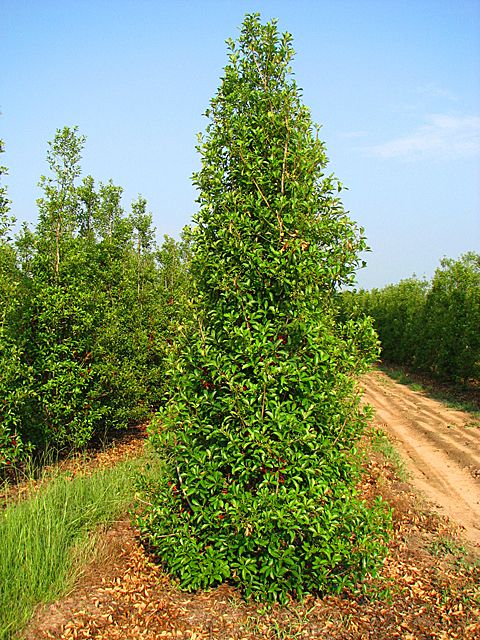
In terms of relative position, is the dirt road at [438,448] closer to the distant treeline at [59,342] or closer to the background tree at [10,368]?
the distant treeline at [59,342]

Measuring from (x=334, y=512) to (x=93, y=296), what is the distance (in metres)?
6.62

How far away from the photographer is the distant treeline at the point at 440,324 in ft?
55.3

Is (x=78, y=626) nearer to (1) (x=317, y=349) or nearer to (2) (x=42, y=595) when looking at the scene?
(2) (x=42, y=595)

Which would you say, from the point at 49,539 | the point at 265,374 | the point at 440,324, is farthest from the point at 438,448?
the point at 440,324

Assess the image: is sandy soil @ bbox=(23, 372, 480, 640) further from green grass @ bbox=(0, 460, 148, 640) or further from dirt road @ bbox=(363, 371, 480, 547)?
dirt road @ bbox=(363, 371, 480, 547)

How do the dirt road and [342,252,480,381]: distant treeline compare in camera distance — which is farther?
[342,252,480,381]: distant treeline

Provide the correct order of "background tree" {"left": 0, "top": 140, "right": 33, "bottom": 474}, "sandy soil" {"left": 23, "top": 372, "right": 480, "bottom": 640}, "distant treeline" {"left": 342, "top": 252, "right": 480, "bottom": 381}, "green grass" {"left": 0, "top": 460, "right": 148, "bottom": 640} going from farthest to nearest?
"distant treeline" {"left": 342, "top": 252, "right": 480, "bottom": 381}
"background tree" {"left": 0, "top": 140, "right": 33, "bottom": 474}
"green grass" {"left": 0, "top": 460, "right": 148, "bottom": 640}
"sandy soil" {"left": 23, "top": 372, "right": 480, "bottom": 640}

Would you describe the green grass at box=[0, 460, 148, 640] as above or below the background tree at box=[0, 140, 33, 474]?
below

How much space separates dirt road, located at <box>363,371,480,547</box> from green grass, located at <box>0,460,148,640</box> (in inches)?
170

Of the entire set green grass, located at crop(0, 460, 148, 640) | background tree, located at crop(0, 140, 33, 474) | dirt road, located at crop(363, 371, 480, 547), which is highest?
background tree, located at crop(0, 140, 33, 474)

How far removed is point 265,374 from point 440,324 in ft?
53.9

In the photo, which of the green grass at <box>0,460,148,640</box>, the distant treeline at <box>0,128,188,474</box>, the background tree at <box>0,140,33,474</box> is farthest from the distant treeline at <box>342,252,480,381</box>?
the green grass at <box>0,460,148,640</box>

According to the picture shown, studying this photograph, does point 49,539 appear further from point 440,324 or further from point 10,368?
point 440,324

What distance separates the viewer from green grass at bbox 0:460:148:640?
4184 millimetres
